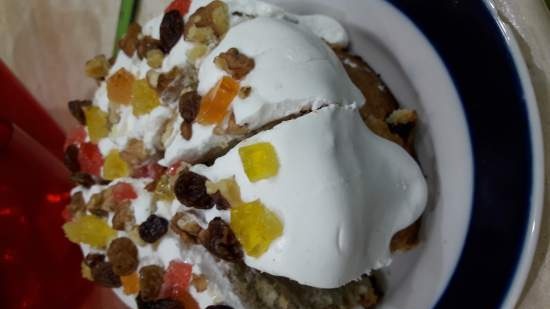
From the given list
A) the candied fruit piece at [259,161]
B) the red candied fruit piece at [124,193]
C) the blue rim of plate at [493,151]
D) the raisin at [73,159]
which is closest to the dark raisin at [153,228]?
the red candied fruit piece at [124,193]

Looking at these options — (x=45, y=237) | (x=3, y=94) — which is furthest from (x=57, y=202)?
(x=3, y=94)

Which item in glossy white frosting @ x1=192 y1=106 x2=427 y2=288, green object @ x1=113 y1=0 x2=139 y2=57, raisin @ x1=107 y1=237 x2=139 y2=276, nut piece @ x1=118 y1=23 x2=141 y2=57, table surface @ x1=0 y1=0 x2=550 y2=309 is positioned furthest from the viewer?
table surface @ x1=0 y1=0 x2=550 y2=309

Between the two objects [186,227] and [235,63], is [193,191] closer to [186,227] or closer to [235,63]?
[186,227]

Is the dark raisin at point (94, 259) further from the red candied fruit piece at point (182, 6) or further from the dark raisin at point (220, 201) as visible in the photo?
the red candied fruit piece at point (182, 6)

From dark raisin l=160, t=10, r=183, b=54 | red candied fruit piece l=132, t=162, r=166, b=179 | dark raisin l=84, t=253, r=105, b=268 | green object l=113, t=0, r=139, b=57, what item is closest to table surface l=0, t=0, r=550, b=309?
green object l=113, t=0, r=139, b=57

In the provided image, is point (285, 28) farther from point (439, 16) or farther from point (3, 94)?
point (3, 94)

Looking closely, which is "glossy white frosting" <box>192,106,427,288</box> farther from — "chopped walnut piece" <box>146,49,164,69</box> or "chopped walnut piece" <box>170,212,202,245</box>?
"chopped walnut piece" <box>146,49,164,69</box>

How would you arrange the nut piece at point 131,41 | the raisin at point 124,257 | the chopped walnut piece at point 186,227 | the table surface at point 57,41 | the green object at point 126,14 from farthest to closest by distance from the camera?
the table surface at point 57,41, the green object at point 126,14, the nut piece at point 131,41, the raisin at point 124,257, the chopped walnut piece at point 186,227
